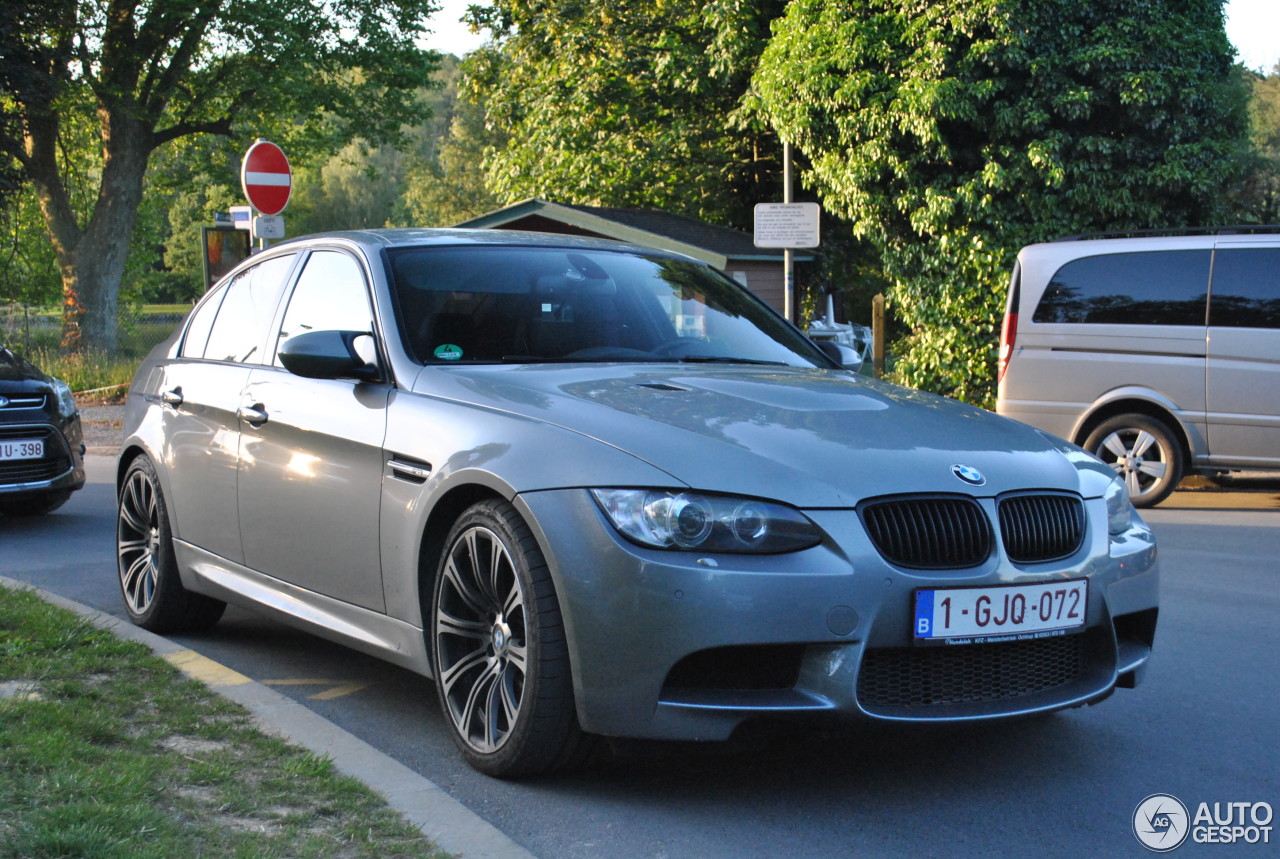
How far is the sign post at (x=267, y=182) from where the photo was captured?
12664mm

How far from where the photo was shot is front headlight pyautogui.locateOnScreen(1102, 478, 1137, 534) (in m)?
4.06

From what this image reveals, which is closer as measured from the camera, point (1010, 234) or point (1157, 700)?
point (1157, 700)

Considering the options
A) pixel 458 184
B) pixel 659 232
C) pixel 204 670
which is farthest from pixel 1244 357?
pixel 458 184

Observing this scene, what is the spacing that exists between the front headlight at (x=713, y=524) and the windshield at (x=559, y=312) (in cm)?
121

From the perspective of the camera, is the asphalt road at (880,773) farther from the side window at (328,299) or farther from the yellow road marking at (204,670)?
the side window at (328,299)

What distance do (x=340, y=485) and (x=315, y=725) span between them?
2.55 ft

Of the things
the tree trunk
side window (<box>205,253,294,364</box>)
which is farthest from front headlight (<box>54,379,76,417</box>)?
the tree trunk

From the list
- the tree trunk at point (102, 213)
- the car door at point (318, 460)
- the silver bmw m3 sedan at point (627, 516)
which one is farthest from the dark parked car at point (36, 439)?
the tree trunk at point (102, 213)

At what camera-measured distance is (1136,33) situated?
16.3 meters

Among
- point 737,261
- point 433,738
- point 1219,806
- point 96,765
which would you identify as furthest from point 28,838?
point 737,261

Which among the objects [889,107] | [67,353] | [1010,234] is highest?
[889,107]

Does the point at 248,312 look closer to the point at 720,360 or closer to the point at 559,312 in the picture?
the point at 559,312

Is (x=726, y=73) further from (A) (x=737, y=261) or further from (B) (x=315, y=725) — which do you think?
(B) (x=315, y=725)

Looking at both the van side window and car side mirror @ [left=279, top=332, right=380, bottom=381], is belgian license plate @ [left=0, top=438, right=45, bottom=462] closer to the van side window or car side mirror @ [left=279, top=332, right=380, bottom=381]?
car side mirror @ [left=279, top=332, right=380, bottom=381]
